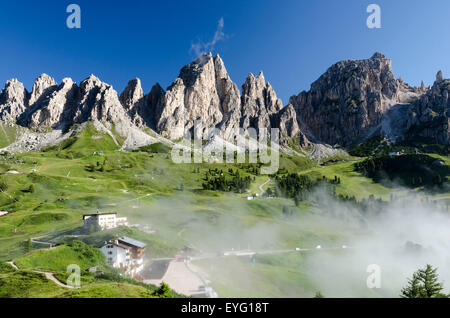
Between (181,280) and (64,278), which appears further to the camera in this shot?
(181,280)

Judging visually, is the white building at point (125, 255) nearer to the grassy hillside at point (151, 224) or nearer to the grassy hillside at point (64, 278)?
the grassy hillside at point (64, 278)

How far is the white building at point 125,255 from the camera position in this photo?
5947 centimetres

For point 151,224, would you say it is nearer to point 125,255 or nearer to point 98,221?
point 98,221

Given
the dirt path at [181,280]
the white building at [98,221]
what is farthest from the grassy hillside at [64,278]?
the white building at [98,221]

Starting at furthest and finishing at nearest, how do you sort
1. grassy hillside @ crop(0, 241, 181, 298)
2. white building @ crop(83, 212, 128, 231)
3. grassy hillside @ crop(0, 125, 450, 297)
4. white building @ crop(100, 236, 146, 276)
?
white building @ crop(83, 212, 128, 231) < white building @ crop(100, 236, 146, 276) < grassy hillside @ crop(0, 125, 450, 297) < grassy hillside @ crop(0, 241, 181, 298)

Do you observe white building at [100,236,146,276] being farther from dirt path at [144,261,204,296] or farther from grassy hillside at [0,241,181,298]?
dirt path at [144,261,204,296]

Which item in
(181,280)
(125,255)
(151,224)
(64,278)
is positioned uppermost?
(64,278)

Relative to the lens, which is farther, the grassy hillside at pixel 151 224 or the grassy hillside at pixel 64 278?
the grassy hillside at pixel 151 224

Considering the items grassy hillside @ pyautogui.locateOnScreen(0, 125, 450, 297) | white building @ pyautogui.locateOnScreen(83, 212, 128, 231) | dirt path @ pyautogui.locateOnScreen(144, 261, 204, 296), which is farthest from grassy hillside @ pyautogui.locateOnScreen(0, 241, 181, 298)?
white building @ pyautogui.locateOnScreen(83, 212, 128, 231)

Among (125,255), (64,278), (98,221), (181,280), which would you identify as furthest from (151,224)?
(64,278)

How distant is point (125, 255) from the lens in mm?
61406

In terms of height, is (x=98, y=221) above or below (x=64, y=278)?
above

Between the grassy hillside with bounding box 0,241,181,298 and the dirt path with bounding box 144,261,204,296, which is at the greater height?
the grassy hillside with bounding box 0,241,181,298

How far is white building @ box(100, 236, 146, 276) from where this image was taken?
59469 millimetres
